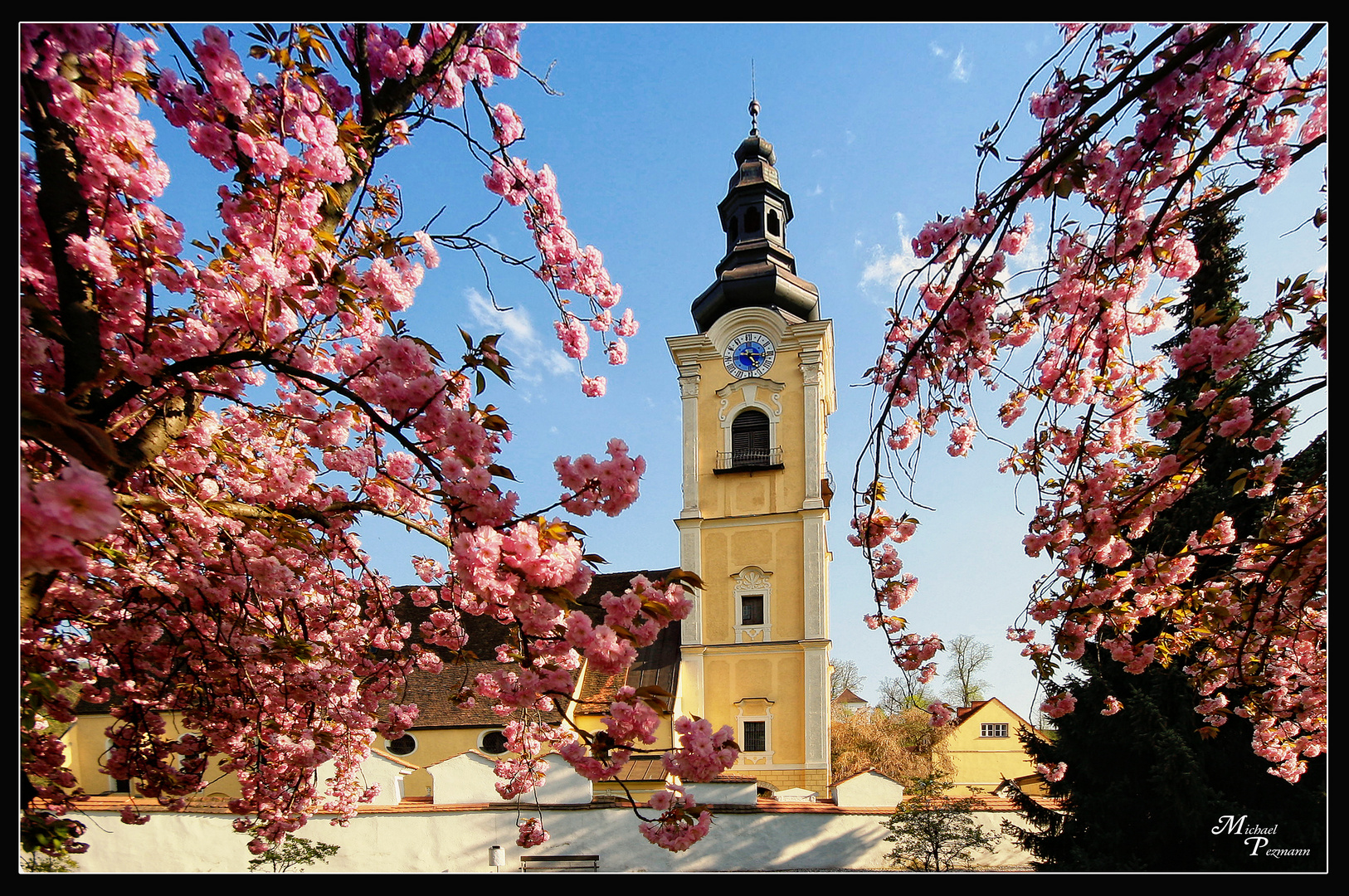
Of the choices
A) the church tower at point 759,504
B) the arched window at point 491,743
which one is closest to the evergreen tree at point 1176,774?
the church tower at point 759,504

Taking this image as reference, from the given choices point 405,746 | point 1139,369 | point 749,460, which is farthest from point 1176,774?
point 405,746

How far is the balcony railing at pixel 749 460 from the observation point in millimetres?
17328

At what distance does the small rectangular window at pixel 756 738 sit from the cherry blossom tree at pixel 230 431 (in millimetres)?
12613

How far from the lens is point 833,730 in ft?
76.3

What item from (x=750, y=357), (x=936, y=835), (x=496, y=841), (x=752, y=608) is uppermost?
(x=750, y=357)

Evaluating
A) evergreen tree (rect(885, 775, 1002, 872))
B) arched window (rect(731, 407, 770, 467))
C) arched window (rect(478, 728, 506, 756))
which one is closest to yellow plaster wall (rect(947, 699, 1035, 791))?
arched window (rect(731, 407, 770, 467))

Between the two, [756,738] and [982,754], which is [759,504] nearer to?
[756,738]

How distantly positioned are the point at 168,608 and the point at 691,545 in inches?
550

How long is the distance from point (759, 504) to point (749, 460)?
43.2 inches

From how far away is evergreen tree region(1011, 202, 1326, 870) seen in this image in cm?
665

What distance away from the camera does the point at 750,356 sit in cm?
1805

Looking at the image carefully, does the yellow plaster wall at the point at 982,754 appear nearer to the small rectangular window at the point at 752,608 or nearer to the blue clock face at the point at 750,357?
the small rectangular window at the point at 752,608
